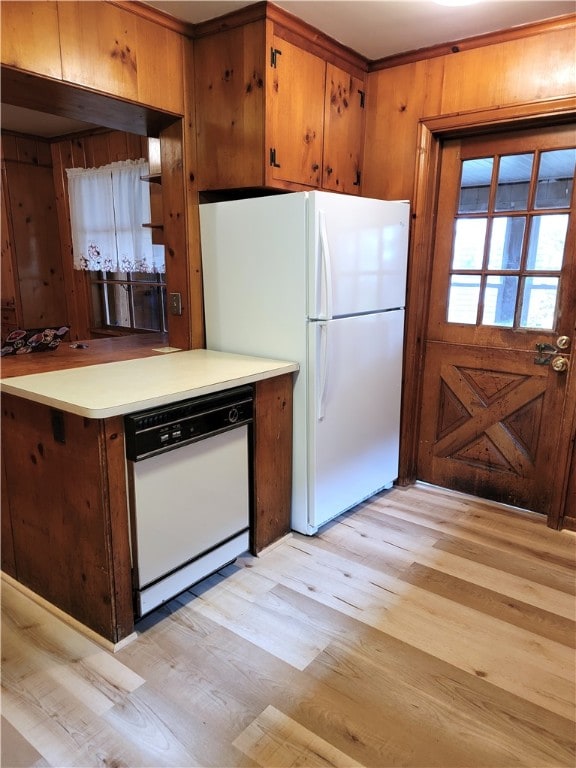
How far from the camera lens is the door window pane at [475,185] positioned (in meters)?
2.73

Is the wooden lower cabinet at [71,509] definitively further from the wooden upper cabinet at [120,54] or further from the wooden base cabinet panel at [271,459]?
the wooden upper cabinet at [120,54]

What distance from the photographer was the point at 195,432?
1.96m

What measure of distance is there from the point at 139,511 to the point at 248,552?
797mm

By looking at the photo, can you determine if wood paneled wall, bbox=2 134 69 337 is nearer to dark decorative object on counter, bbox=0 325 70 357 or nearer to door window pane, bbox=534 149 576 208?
dark decorative object on counter, bbox=0 325 70 357

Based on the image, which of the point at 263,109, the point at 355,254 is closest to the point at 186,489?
the point at 355,254

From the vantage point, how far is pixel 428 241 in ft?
9.54

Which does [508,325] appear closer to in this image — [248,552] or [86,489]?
[248,552]

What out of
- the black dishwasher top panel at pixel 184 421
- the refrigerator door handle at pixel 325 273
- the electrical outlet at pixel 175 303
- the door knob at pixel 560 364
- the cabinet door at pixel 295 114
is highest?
the cabinet door at pixel 295 114

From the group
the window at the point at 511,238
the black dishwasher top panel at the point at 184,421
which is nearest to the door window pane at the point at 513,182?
the window at the point at 511,238

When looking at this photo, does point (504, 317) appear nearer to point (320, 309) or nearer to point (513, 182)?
point (513, 182)

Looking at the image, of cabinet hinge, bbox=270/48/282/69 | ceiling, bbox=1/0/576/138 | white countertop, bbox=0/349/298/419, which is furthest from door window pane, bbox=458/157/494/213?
white countertop, bbox=0/349/298/419

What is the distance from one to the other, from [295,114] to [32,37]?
1139 mm

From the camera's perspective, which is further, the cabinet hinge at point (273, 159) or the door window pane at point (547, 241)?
the door window pane at point (547, 241)

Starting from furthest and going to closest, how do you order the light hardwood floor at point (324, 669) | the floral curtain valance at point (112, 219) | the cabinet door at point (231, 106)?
1. the floral curtain valance at point (112, 219)
2. the cabinet door at point (231, 106)
3. the light hardwood floor at point (324, 669)
